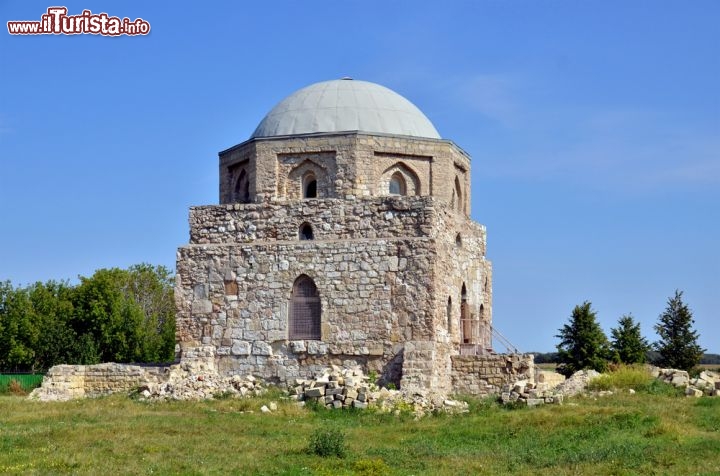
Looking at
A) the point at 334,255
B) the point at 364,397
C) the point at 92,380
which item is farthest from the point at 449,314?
the point at 92,380

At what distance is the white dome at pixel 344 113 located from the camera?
23922 millimetres

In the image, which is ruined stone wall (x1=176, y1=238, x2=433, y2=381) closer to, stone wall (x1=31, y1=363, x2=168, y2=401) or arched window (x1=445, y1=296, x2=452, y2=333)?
stone wall (x1=31, y1=363, x2=168, y2=401)

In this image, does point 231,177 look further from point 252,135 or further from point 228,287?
point 228,287

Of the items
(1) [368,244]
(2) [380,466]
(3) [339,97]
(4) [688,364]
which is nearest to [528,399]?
(1) [368,244]

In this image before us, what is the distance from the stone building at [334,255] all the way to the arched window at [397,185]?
0.03 metres

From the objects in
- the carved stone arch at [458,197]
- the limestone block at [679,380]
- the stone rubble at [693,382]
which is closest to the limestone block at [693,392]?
the stone rubble at [693,382]

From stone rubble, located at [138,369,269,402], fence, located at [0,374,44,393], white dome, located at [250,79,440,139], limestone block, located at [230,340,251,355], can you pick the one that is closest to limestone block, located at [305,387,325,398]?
stone rubble, located at [138,369,269,402]

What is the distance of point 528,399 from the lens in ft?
65.1

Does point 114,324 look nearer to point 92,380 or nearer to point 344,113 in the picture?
point 92,380

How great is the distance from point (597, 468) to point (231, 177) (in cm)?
1412

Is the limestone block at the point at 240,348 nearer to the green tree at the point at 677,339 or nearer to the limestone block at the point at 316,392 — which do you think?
the limestone block at the point at 316,392

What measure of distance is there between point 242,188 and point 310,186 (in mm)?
2157

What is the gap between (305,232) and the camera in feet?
76.0

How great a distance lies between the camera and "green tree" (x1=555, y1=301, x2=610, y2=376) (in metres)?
31.7
